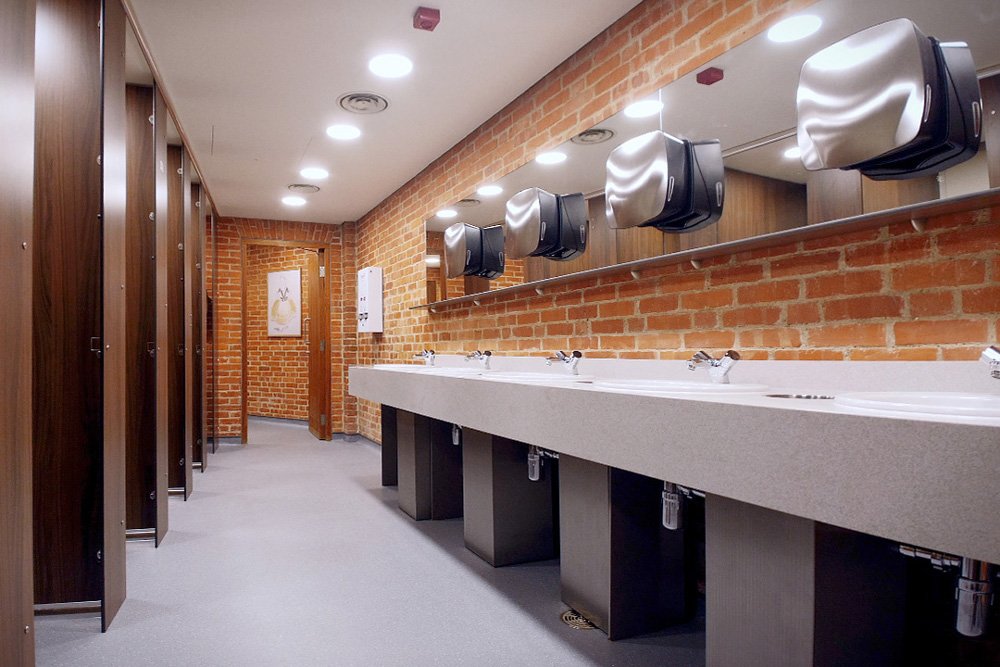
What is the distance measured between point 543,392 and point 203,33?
7.86 feet

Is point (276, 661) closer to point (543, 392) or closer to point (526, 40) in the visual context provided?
point (543, 392)

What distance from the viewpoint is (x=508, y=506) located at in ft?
9.46

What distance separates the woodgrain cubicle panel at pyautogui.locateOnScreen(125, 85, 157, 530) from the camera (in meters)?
3.27

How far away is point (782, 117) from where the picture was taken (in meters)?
2.00

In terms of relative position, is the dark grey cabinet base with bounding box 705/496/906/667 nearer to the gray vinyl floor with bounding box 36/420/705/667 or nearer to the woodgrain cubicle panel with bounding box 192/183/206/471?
the gray vinyl floor with bounding box 36/420/705/667

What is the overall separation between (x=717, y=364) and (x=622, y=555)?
2.36 feet

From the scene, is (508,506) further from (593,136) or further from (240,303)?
(240,303)

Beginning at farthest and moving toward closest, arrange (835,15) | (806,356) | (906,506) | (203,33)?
(203,33)
(806,356)
(835,15)
(906,506)

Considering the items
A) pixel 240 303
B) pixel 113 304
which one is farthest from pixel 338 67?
pixel 240 303

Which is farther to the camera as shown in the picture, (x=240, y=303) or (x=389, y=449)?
(x=240, y=303)

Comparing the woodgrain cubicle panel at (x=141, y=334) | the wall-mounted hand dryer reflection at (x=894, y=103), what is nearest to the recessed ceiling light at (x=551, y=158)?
the wall-mounted hand dryer reflection at (x=894, y=103)

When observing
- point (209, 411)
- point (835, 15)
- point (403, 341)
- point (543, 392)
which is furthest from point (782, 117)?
point (209, 411)

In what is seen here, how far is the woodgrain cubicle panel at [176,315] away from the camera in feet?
14.0

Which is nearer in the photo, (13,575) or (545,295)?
(13,575)
